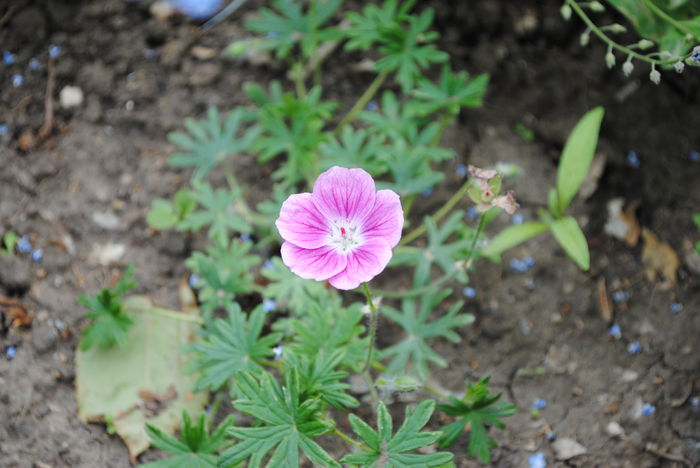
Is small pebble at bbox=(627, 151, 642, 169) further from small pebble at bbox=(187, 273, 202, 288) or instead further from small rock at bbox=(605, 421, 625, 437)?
small pebble at bbox=(187, 273, 202, 288)

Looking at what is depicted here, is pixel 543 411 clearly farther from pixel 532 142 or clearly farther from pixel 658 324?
pixel 532 142

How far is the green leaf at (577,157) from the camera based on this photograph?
263 cm

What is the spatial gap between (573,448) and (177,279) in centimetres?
158

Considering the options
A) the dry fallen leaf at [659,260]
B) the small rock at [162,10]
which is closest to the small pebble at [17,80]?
the small rock at [162,10]

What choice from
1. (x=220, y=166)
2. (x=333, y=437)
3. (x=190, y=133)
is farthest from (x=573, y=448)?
(x=190, y=133)

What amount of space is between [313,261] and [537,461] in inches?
43.0

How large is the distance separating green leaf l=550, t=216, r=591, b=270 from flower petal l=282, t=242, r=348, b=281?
912 millimetres

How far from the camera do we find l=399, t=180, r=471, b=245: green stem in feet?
9.39

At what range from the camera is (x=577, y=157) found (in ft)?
8.69

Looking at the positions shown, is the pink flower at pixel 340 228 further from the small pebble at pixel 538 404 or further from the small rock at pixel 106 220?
the small rock at pixel 106 220

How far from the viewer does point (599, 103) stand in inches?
125

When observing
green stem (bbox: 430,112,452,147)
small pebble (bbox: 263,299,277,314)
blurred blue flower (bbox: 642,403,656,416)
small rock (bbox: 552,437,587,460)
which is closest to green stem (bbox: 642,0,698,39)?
green stem (bbox: 430,112,452,147)

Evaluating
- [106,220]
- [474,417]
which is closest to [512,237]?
[474,417]

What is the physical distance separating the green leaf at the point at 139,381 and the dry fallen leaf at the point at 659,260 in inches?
70.3
